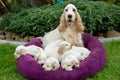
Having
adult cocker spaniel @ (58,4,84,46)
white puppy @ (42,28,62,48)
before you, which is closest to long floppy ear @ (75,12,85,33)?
adult cocker spaniel @ (58,4,84,46)

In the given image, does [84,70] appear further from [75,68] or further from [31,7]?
[31,7]

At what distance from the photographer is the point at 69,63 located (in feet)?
16.2

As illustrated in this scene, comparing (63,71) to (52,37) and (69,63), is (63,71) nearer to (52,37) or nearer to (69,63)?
(69,63)

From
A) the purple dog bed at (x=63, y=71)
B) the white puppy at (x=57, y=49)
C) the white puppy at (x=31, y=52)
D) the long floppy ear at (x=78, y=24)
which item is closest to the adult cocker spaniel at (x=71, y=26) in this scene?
the long floppy ear at (x=78, y=24)

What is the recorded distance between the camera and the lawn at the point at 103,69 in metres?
5.32

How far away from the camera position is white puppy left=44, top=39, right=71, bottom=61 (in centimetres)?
534

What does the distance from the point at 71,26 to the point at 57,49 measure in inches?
18.0

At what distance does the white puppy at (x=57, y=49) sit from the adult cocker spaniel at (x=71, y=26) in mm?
197

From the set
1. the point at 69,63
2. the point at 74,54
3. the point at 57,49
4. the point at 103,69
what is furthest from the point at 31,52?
the point at 103,69

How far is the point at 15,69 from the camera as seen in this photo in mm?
5602

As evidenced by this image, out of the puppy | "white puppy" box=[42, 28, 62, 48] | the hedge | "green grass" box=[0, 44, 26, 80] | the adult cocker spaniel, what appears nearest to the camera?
the puppy

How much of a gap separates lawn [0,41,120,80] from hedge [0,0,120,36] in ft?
1.99

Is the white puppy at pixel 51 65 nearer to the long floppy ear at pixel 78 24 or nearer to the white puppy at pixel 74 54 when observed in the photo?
the white puppy at pixel 74 54

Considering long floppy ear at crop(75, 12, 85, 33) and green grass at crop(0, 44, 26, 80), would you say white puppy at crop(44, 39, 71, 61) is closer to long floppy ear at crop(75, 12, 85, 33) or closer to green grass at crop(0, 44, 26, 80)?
long floppy ear at crop(75, 12, 85, 33)
